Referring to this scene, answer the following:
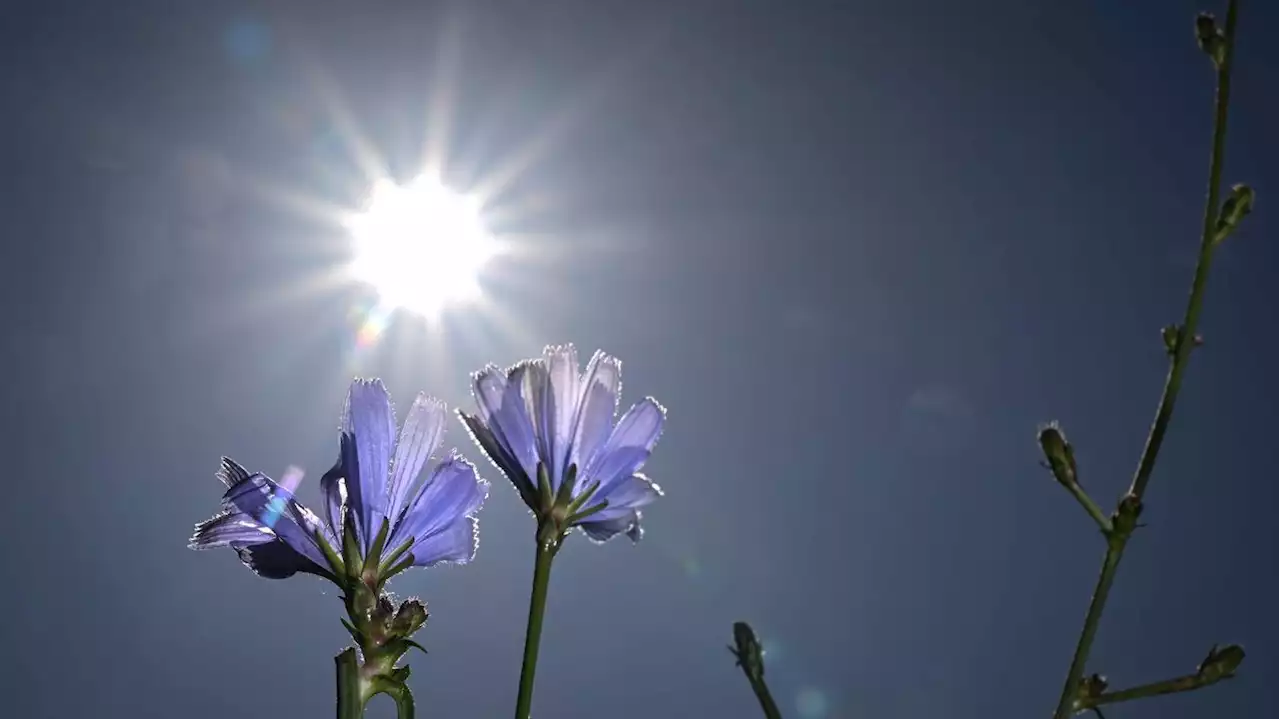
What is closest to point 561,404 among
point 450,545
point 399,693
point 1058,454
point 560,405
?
point 560,405

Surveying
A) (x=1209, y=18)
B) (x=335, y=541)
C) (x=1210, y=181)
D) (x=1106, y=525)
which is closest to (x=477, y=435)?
(x=335, y=541)

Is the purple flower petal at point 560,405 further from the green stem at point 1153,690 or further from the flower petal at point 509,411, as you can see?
the green stem at point 1153,690

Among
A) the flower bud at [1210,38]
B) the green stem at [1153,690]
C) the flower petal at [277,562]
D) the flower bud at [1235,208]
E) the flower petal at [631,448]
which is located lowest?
the green stem at [1153,690]

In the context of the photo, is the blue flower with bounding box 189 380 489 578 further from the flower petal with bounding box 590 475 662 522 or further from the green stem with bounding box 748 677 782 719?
the green stem with bounding box 748 677 782 719

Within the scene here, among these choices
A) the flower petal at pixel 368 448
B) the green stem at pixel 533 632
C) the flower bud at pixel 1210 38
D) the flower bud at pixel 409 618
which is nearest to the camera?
the green stem at pixel 533 632

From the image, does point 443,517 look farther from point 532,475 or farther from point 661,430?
point 661,430

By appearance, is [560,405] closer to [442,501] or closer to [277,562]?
[442,501]

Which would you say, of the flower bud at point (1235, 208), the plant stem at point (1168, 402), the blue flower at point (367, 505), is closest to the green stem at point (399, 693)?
the blue flower at point (367, 505)
